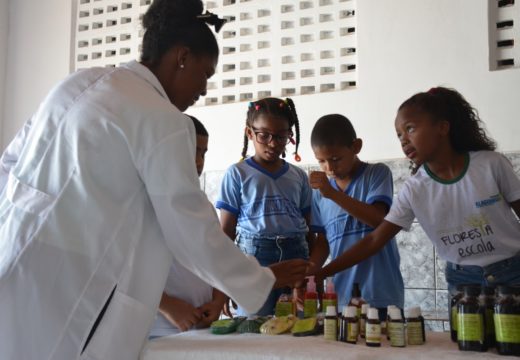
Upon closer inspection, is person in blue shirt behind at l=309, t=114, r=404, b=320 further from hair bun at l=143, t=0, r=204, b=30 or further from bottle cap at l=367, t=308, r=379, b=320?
hair bun at l=143, t=0, r=204, b=30

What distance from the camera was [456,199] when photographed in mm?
1540

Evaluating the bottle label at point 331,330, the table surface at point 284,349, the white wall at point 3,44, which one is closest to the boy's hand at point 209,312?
the table surface at point 284,349

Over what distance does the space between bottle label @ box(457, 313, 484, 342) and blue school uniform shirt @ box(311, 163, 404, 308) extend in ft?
1.86

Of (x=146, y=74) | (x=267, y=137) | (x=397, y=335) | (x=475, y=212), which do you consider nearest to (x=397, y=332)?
(x=397, y=335)

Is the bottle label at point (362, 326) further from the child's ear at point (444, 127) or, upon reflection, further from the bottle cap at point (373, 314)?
the child's ear at point (444, 127)

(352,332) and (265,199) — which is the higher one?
(265,199)

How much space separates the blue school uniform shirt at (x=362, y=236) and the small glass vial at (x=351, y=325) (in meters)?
0.46

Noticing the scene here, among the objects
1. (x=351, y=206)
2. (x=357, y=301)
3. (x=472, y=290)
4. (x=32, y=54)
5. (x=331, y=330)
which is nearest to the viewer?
(x=472, y=290)

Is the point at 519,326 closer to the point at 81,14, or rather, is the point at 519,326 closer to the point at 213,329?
the point at 213,329

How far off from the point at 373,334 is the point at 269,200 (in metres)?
0.84

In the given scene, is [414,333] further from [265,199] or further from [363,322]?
[265,199]

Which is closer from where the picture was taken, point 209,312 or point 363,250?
point 209,312

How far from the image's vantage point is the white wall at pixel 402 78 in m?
2.55

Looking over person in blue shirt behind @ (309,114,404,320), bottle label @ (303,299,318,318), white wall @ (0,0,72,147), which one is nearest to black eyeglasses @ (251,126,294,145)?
person in blue shirt behind @ (309,114,404,320)
